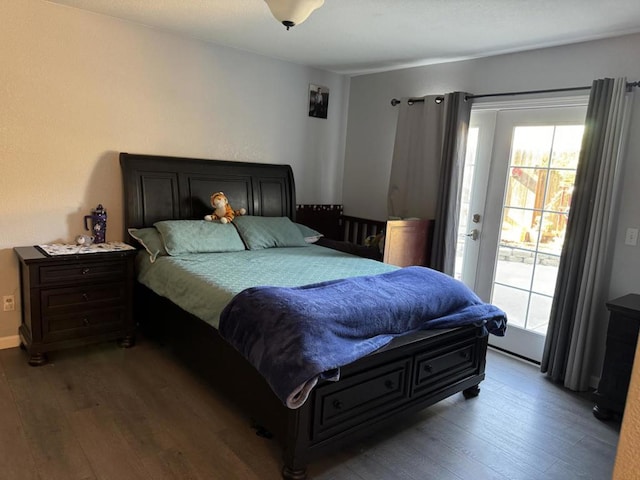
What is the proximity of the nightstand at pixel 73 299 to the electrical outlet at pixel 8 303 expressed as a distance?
0.08 meters

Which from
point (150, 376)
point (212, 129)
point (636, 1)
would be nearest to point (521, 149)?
point (636, 1)

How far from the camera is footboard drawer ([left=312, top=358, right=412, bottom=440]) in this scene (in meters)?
2.01

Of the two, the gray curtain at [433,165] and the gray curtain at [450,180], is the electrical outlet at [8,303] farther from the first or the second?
the gray curtain at [450,180]

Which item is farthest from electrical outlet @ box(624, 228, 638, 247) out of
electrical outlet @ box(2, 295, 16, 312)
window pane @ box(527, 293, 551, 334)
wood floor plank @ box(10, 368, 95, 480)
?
electrical outlet @ box(2, 295, 16, 312)

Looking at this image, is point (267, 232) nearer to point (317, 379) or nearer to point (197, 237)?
point (197, 237)

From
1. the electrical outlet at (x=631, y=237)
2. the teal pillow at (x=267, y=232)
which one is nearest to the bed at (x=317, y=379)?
the teal pillow at (x=267, y=232)

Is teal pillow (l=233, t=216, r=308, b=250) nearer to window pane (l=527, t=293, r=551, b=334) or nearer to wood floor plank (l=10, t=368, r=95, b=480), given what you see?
wood floor plank (l=10, t=368, r=95, b=480)

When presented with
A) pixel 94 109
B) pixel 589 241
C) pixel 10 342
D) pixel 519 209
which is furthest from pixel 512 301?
pixel 10 342

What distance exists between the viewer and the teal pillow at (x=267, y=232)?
11.8ft

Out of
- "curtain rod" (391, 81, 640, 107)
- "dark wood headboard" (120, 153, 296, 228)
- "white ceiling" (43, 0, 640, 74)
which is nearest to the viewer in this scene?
"white ceiling" (43, 0, 640, 74)

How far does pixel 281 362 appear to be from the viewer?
188 cm

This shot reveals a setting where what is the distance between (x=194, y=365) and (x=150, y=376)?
31 cm

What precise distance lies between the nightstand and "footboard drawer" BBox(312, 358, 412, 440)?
184cm

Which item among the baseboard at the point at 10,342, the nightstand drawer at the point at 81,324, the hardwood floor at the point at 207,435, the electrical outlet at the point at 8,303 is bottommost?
the hardwood floor at the point at 207,435
